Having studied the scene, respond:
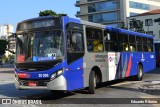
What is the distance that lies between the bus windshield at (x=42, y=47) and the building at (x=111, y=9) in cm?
8093

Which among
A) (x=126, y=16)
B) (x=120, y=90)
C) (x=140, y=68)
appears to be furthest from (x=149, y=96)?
(x=126, y=16)

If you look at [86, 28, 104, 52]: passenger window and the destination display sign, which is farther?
[86, 28, 104, 52]: passenger window

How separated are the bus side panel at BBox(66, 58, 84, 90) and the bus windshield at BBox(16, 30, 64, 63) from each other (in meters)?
0.66

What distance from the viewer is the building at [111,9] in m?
95.6

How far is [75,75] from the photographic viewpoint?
13.2 m

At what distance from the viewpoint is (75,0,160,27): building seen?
9556 cm

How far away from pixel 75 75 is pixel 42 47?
5.15ft

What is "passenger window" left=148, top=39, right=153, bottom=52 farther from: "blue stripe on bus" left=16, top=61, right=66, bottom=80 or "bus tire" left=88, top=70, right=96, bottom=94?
"blue stripe on bus" left=16, top=61, right=66, bottom=80

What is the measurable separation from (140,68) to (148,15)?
66330 millimetres

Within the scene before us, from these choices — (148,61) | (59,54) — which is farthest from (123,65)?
(59,54)

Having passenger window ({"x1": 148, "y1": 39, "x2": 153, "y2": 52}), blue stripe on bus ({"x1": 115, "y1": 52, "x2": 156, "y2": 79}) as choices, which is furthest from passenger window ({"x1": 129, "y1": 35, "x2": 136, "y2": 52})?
passenger window ({"x1": 148, "y1": 39, "x2": 153, "y2": 52})

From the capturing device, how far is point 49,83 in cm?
1238

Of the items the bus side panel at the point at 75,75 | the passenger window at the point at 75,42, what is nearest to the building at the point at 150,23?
the passenger window at the point at 75,42

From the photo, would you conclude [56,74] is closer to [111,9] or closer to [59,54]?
[59,54]
